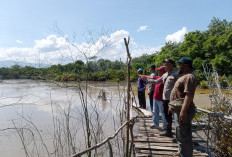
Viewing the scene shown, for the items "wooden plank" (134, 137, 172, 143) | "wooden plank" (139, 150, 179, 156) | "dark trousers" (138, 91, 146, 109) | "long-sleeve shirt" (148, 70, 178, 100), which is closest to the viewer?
"wooden plank" (139, 150, 179, 156)

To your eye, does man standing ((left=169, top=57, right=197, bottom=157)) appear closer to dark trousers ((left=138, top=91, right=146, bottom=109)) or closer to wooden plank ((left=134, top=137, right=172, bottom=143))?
wooden plank ((left=134, top=137, right=172, bottom=143))

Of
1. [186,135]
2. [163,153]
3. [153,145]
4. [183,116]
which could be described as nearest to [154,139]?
[153,145]

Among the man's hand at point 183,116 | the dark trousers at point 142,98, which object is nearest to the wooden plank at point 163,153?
the man's hand at point 183,116

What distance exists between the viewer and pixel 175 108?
2381mm

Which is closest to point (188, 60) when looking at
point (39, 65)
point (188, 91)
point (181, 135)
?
point (188, 91)

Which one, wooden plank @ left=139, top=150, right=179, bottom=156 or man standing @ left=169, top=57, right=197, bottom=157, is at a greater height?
man standing @ left=169, top=57, right=197, bottom=157

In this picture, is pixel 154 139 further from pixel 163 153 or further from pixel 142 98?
pixel 142 98

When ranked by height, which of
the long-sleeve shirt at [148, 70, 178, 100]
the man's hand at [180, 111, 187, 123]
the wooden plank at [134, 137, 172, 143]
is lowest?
the wooden plank at [134, 137, 172, 143]

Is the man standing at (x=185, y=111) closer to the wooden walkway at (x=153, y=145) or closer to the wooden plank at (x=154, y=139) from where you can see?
the wooden walkway at (x=153, y=145)

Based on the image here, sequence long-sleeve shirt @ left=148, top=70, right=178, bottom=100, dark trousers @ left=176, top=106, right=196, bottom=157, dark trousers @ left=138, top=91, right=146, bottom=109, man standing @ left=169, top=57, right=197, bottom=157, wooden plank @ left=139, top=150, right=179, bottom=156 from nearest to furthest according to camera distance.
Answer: man standing @ left=169, top=57, right=197, bottom=157 → dark trousers @ left=176, top=106, right=196, bottom=157 → wooden plank @ left=139, top=150, right=179, bottom=156 → long-sleeve shirt @ left=148, top=70, right=178, bottom=100 → dark trousers @ left=138, top=91, right=146, bottom=109

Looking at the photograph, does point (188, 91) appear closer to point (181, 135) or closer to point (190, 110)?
point (190, 110)

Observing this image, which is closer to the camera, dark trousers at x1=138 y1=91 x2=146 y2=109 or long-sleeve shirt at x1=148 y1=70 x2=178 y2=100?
long-sleeve shirt at x1=148 y1=70 x2=178 y2=100

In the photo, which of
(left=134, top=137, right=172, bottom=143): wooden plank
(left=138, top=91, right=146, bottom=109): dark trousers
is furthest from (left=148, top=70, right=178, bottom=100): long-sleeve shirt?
(left=138, top=91, right=146, bottom=109): dark trousers

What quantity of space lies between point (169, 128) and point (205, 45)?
1651cm
